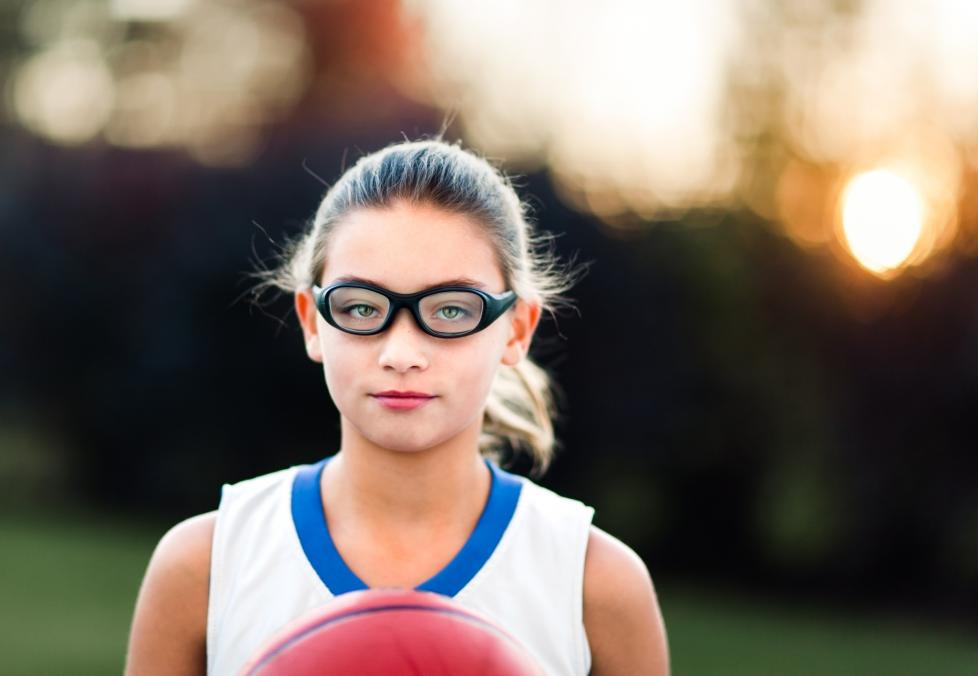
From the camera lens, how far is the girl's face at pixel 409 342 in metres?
2.62

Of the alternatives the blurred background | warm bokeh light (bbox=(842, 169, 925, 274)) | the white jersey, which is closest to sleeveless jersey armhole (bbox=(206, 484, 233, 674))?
the white jersey

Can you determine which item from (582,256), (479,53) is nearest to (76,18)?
(479,53)

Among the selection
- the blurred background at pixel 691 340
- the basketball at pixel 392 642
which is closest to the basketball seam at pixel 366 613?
the basketball at pixel 392 642

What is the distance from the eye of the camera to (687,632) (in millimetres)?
8984

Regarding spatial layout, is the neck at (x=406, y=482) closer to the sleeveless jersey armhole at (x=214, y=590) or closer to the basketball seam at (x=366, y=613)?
the sleeveless jersey armhole at (x=214, y=590)

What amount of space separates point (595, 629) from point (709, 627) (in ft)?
22.0

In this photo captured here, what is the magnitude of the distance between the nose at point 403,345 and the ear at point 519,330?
1.06ft

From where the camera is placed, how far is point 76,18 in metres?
20.7

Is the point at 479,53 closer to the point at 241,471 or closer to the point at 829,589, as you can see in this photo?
the point at 241,471

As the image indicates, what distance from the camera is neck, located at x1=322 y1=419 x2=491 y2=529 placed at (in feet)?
9.28

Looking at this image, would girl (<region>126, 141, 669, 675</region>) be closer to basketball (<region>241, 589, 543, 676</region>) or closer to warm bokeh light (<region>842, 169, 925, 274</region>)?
basketball (<region>241, 589, 543, 676</region>)

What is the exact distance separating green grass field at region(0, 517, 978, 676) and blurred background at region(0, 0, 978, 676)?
0.04 meters

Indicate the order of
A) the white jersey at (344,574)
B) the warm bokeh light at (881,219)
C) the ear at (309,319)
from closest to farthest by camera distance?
the white jersey at (344,574) < the ear at (309,319) < the warm bokeh light at (881,219)

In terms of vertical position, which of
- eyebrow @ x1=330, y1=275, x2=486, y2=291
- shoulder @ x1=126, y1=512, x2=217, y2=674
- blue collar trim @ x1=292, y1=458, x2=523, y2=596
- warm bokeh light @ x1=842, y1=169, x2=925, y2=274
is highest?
warm bokeh light @ x1=842, y1=169, x2=925, y2=274
